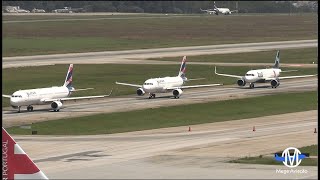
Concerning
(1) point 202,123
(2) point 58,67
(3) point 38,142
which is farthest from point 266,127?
(2) point 58,67

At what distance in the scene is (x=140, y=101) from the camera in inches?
4624

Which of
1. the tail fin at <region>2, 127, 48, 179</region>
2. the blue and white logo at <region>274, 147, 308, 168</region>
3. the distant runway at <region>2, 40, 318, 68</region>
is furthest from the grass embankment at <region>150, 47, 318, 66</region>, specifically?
the tail fin at <region>2, 127, 48, 179</region>

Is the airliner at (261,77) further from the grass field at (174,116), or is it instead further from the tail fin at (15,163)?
the tail fin at (15,163)

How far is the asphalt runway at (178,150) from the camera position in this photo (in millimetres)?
58219

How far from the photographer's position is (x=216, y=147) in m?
A: 74.1

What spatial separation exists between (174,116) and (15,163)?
2598 inches

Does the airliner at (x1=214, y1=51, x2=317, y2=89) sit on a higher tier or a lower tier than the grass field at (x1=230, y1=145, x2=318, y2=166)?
higher

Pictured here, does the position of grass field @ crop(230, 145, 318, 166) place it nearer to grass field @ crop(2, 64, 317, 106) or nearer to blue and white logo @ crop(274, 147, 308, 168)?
blue and white logo @ crop(274, 147, 308, 168)

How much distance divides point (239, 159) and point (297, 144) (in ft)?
38.0

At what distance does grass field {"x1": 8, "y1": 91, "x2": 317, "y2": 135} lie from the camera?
3573 inches

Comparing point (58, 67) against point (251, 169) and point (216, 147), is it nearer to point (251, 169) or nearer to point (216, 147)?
point (216, 147)

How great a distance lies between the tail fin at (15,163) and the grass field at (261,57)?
138839 mm

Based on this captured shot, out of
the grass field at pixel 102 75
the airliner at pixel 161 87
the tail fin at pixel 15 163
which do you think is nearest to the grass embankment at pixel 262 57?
the grass field at pixel 102 75

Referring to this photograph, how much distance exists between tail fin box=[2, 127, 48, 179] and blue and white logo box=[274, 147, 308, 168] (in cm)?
2670
